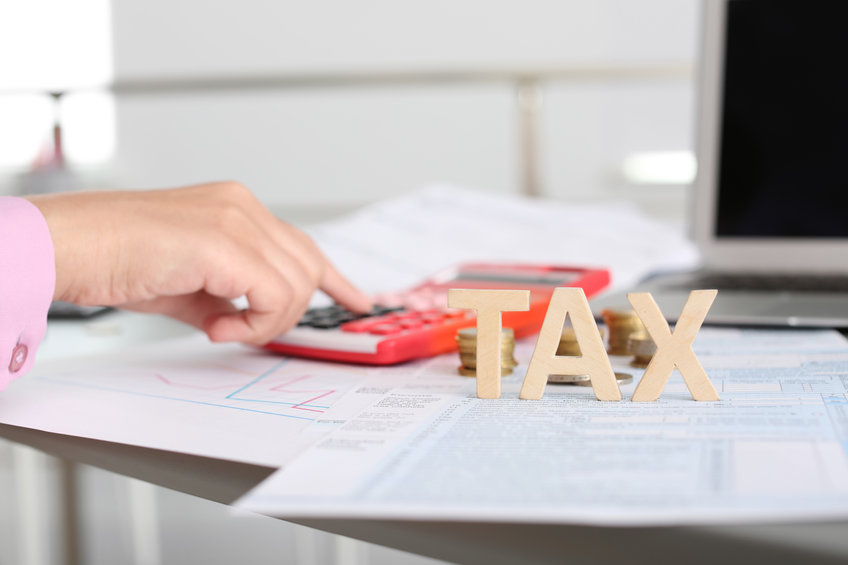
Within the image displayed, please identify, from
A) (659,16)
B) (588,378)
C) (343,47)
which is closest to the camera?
(588,378)

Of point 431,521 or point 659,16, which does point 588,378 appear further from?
point 659,16

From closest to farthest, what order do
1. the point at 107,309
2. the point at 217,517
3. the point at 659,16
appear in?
1. the point at 107,309
2. the point at 217,517
3. the point at 659,16

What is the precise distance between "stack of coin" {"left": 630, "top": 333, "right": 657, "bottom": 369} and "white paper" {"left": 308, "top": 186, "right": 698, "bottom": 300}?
0.29 metres

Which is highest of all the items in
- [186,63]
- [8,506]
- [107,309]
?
[186,63]

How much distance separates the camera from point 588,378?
0.39m

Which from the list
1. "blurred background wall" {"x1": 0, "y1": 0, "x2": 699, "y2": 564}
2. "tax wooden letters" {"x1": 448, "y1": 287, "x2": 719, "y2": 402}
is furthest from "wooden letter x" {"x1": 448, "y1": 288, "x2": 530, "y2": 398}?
"blurred background wall" {"x1": 0, "y1": 0, "x2": 699, "y2": 564}

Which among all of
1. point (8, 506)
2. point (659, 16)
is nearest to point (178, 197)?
point (8, 506)

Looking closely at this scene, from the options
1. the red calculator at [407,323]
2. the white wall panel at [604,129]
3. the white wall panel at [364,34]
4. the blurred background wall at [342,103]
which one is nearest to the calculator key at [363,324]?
the red calculator at [407,323]

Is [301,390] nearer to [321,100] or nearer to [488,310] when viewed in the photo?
[488,310]

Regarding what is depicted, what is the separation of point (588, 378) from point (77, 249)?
0.28m

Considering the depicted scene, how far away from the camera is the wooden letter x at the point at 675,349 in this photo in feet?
1.15

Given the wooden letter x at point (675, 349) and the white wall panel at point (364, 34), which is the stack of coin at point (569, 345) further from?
the white wall panel at point (364, 34)

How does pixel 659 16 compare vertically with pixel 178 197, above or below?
above

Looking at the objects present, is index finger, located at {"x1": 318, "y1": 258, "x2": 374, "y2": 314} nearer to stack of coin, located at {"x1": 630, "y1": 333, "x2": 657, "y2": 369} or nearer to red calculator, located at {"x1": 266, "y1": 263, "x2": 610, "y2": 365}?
red calculator, located at {"x1": 266, "y1": 263, "x2": 610, "y2": 365}
